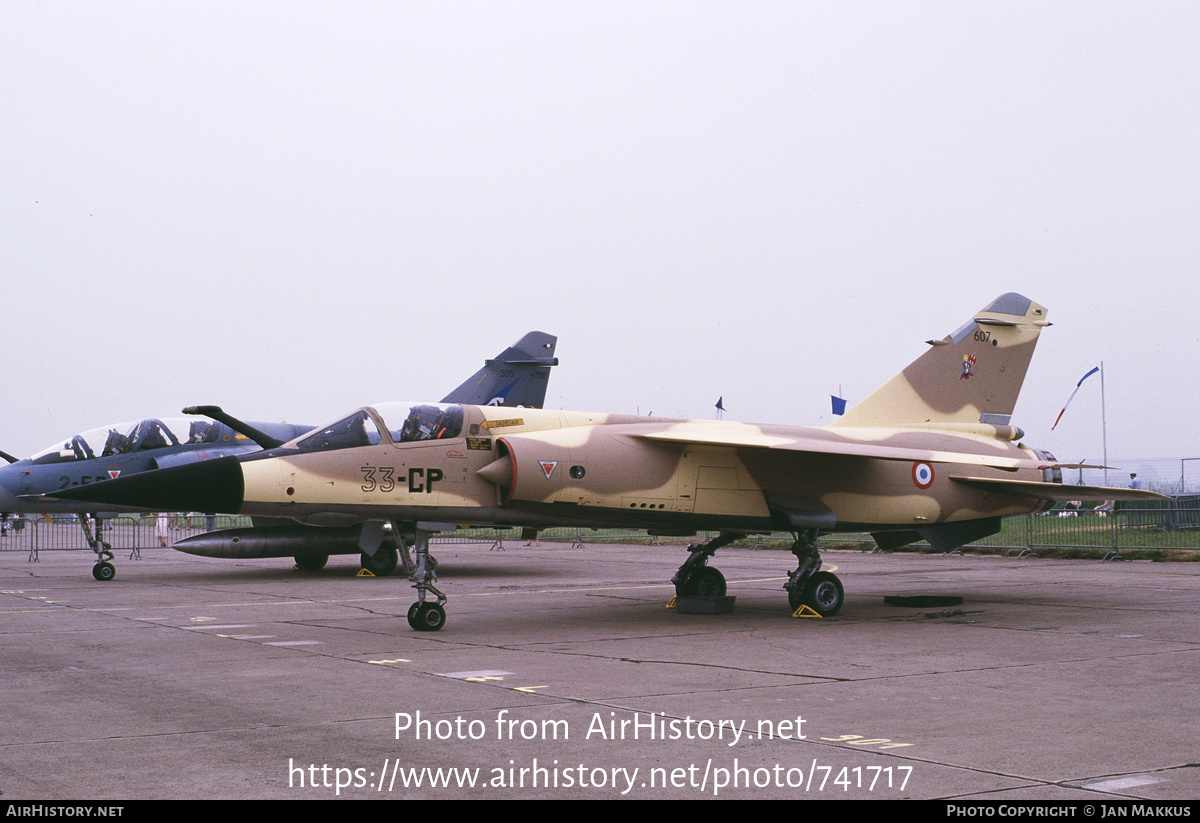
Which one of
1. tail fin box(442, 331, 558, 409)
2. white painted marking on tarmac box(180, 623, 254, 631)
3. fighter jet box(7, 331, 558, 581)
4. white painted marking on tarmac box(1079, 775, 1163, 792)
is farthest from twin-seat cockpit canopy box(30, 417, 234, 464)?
white painted marking on tarmac box(1079, 775, 1163, 792)

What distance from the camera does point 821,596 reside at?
520 inches

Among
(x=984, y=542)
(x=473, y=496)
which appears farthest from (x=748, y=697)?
(x=984, y=542)

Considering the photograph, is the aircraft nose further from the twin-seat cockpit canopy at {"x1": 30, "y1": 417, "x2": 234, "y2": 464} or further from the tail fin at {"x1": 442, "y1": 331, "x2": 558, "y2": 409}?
the tail fin at {"x1": 442, "y1": 331, "x2": 558, "y2": 409}

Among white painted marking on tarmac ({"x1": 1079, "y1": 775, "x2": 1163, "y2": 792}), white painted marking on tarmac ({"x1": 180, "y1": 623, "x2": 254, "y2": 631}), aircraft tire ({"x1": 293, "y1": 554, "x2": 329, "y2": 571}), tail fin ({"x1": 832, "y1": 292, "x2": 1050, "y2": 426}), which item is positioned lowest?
aircraft tire ({"x1": 293, "y1": 554, "x2": 329, "y2": 571})

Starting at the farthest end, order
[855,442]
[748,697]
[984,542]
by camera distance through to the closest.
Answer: [984,542] → [855,442] → [748,697]

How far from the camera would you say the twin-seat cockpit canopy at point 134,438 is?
19.3 metres

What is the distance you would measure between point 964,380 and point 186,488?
36.2ft

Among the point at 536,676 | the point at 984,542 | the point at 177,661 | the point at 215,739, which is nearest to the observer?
the point at 215,739

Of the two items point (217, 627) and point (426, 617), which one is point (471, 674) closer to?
point (426, 617)

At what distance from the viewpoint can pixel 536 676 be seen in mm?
8477

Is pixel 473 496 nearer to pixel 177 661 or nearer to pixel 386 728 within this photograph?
pixel 177 661

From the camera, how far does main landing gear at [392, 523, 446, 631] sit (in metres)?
11.4

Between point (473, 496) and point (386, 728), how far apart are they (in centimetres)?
553

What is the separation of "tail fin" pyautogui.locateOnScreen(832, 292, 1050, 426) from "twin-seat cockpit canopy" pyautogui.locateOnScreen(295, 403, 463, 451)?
6.23m
